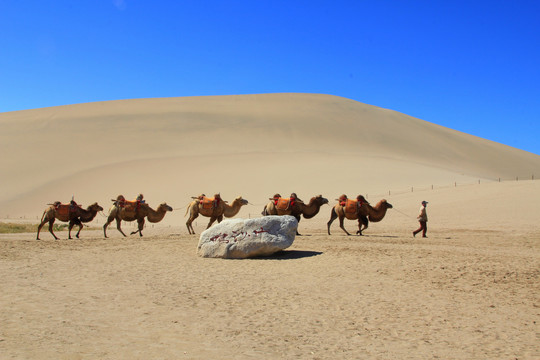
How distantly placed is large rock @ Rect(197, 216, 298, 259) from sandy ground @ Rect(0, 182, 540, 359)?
1.26 ft

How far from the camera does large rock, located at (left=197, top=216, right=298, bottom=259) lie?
39.9 ft

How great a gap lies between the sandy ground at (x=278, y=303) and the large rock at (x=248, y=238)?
1.26 feet

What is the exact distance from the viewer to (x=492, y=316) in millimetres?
7039

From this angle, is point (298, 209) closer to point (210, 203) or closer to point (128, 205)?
point (210, 203)

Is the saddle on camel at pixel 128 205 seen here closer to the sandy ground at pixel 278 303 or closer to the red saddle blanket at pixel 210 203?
the red saddle blanket at pixel 210 203

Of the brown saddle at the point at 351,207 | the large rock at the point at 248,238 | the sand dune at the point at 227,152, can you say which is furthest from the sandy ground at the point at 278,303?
the sand dune at the point at 227,152

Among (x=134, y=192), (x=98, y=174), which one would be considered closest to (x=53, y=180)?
(x=98, y=174)

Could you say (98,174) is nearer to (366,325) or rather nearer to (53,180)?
(53,180)

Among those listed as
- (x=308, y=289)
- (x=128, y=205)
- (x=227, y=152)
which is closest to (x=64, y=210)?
(x=128, y=205)

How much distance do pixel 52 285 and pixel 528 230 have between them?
16.2 m

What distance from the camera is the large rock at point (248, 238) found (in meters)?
12.2

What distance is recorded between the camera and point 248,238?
12.2 m

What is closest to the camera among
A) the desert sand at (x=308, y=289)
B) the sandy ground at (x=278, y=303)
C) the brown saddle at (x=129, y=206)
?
the sandy ground at (x=278, y=303)

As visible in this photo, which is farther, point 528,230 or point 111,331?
point 528,230
